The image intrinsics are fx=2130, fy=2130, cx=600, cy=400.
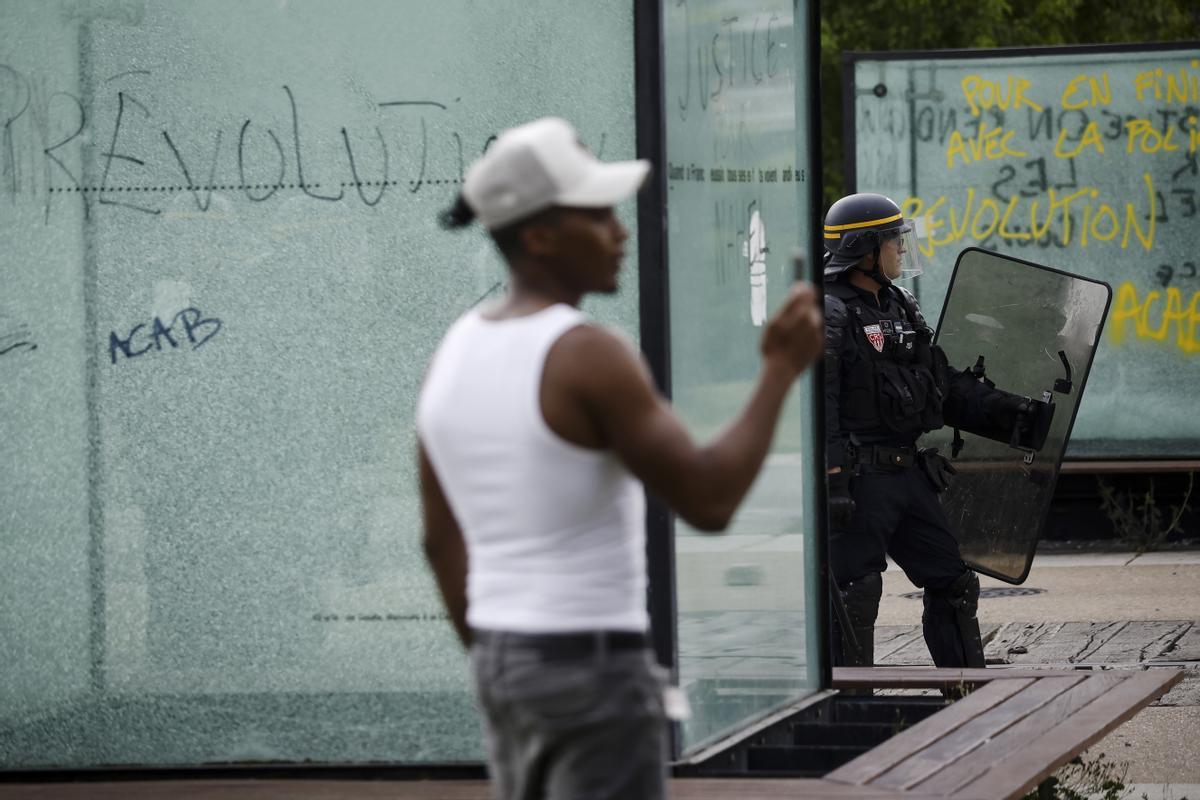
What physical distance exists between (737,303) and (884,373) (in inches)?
87.4

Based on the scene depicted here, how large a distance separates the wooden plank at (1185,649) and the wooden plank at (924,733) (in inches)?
103

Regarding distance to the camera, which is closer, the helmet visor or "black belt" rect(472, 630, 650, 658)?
"black belt" rect(472, 630, 650, 658)

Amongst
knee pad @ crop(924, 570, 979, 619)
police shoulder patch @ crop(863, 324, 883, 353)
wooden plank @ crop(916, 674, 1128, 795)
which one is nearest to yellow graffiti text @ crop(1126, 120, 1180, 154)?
police shoulder patch @ crop(863, 324, 883, 353)

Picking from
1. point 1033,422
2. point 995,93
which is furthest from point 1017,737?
point 995,93

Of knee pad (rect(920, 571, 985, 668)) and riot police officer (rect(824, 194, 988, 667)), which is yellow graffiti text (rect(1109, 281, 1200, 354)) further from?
knee pad (rect(920, 571, 985, 668))

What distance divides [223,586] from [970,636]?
10.7 ft

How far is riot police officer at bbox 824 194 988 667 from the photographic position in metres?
7.27

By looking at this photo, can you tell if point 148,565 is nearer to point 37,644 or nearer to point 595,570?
point 37,644

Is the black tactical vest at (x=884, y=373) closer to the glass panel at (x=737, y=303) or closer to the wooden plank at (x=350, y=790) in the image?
the glass panel at (x=737, y=303)

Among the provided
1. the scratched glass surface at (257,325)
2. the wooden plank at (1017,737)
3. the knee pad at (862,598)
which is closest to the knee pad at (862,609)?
the knee pad at (862,598)

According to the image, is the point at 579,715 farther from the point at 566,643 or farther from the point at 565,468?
the point at 565,468

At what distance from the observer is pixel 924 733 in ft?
16.3

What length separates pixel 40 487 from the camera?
4965 mm

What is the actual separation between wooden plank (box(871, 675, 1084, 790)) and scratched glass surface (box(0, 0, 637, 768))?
39.9 inches
